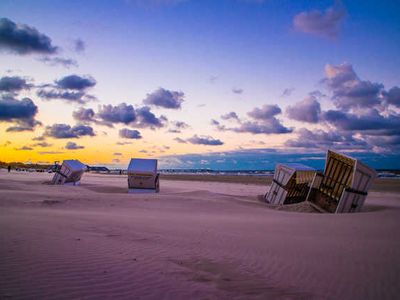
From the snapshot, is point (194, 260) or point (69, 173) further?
point (69, 173)

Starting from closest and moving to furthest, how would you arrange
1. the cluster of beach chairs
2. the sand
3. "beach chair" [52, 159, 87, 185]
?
the sand < the cluster of beach chairs < "beach chair" [52, 159, 87, 185]

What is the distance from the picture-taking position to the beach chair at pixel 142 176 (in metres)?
22.2

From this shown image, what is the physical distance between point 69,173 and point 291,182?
1951cm

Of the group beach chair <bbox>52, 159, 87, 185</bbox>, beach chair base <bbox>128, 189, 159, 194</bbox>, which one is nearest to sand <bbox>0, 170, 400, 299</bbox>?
beach chair base <bbox>128, 189, 159, 194</bbox>

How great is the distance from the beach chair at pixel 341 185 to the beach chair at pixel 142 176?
10526mm

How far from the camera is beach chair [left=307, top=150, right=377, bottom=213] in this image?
47.3 ft

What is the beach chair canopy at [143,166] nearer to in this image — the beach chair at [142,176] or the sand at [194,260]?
the beach chair at [142,176]

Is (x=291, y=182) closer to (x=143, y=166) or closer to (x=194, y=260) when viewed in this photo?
(x=143, y=166)

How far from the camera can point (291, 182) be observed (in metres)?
18.7

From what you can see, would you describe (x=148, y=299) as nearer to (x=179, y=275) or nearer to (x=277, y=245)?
(x=179, y=275)

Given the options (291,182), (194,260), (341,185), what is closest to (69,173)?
(291,182)

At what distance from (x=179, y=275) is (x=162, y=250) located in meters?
1.78

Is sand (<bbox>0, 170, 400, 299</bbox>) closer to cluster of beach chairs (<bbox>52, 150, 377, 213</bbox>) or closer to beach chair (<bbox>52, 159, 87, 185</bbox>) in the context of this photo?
cluster of beach chairs (<bbox>52, 150, 377, 213</bbox>)

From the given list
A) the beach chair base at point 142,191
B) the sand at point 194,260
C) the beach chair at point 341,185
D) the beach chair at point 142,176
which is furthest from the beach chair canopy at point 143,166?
the sand at point 194,260
